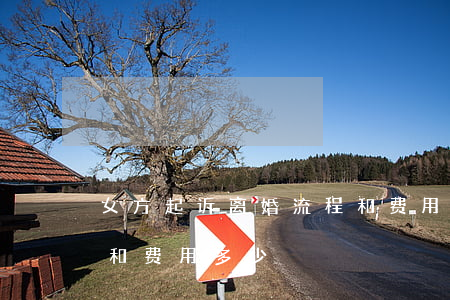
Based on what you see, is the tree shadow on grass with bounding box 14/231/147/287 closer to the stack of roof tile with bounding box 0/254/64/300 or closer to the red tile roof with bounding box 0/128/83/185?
the stack of roof tile with bounding box 0/254/64/300

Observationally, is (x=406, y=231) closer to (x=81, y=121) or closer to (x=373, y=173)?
(x=81, y=121)

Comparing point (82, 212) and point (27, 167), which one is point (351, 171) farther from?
point (27, 167)

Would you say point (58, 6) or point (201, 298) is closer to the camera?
point (201, 298)

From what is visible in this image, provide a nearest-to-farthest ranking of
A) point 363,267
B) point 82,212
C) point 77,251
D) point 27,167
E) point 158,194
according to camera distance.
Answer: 1. point 27,167
2. point 363,267
3. point 77,251
4. point 158,194
5. point 82,212

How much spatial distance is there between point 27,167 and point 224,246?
5949 millimetres

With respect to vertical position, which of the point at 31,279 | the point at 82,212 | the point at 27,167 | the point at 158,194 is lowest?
the point at 82,212

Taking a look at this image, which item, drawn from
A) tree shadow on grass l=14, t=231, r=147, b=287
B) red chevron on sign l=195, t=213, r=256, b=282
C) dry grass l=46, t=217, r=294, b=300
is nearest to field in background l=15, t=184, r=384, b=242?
tree shadow on grass l=14, t=231, r=147, b=287

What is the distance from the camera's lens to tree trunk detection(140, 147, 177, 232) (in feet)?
49.0

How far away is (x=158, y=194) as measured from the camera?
49.4 feet

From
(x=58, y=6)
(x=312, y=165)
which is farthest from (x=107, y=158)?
(x=312, y=165)

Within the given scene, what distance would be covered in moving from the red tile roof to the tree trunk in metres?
7.07

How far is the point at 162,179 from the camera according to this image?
15.2m

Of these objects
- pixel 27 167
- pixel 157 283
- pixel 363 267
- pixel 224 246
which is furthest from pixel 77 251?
pixel 224 246

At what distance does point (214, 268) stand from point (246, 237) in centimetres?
45
